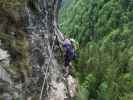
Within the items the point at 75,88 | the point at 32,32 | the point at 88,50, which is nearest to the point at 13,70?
the point at 32,32

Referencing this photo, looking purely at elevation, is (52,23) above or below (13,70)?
above

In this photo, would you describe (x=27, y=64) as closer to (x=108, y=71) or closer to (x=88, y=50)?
(x=108, y=71)

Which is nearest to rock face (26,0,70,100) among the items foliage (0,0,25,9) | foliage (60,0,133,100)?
foliage (0,0,25,9)

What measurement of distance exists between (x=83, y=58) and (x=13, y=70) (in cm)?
890

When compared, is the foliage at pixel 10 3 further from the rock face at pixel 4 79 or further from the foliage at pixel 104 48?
the foliage at pixel 104 48

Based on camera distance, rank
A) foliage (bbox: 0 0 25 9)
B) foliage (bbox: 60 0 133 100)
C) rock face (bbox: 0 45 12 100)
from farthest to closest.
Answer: foliage (bbox: 60 0 133 100) → foliage (bbox: 0 0 25 9) → rock face (bbox: 0 45 12 100)

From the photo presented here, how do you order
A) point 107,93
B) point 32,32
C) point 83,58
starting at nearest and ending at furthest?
point 32,32, point 107,93, point 83,58

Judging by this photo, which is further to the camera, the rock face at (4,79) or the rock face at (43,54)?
the rock face at (43,54)

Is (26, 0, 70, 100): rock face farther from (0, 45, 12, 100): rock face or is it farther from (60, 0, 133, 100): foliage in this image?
(60, 0, 133, 100): foliage

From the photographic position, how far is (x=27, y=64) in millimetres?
8055

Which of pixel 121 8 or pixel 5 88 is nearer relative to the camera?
pixel 5 88

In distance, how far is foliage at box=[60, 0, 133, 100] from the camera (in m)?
13.1

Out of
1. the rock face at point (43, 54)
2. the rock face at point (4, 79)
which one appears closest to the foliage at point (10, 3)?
the rock face at point (43, 54)

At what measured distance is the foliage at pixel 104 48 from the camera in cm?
1314
